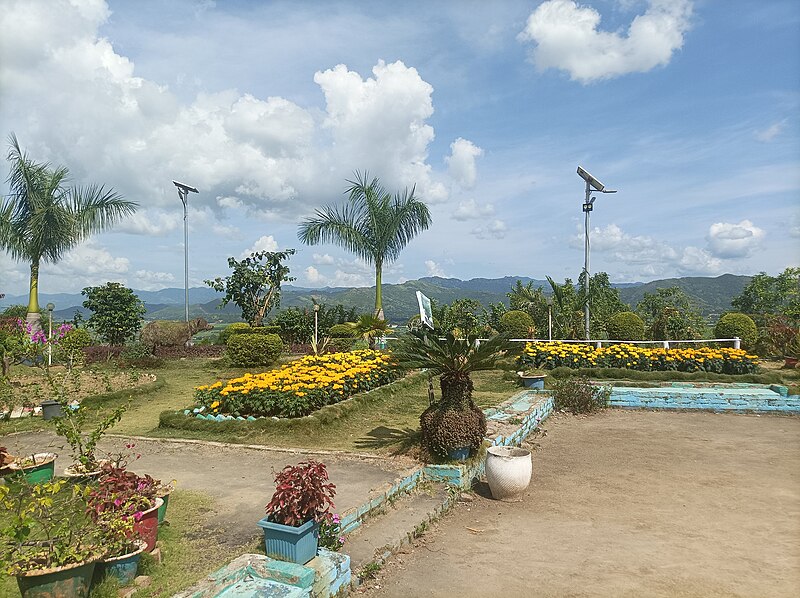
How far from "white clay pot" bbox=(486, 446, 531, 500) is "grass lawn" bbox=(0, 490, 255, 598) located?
2813 millimetres

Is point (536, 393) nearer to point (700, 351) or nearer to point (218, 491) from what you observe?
point (700, 351)

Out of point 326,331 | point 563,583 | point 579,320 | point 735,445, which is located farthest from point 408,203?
point 563,583

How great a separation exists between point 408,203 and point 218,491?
1601 cm

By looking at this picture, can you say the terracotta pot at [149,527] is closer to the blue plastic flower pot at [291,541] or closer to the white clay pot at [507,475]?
the blue plastic flower pot at [291,541]

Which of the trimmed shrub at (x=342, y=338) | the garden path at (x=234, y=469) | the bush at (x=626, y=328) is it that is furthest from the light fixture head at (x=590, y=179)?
the garden path at (x=234, y=469)

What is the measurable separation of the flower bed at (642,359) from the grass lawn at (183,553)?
9369 millimetres

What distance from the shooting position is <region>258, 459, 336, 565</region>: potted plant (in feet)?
11.7

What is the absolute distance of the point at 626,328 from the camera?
17609 millimetres

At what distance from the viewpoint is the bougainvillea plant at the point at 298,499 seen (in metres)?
3.63

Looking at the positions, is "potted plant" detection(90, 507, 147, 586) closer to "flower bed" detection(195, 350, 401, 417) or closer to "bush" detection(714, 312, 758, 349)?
"flower bed" detection(195, 350, 401, 417)

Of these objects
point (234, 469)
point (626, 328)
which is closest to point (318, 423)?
point (234, 469)

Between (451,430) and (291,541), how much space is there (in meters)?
2.87

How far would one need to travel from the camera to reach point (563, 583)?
3.90 metres

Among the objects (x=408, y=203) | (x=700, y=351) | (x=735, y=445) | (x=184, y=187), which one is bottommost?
(x=735, y=445)
